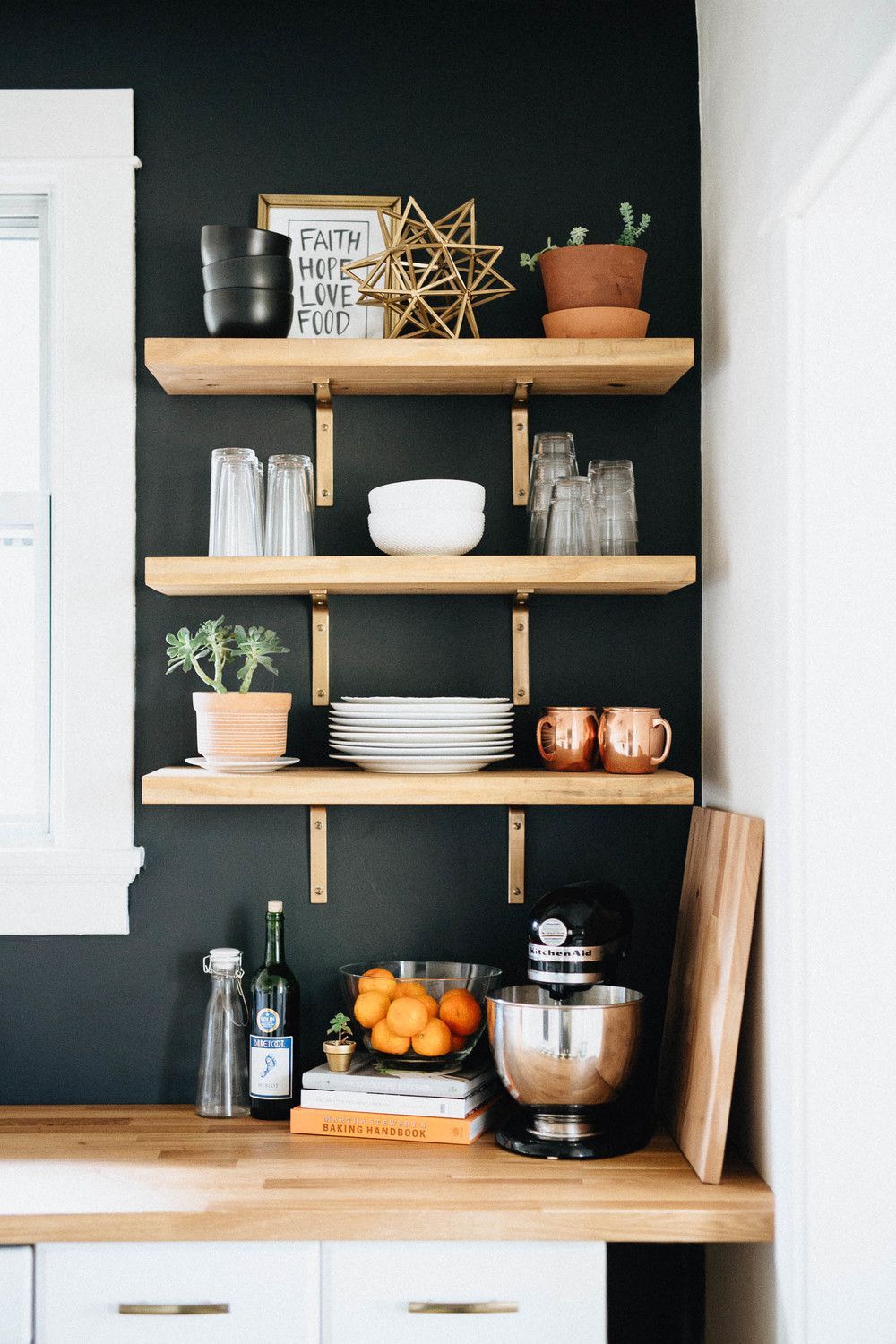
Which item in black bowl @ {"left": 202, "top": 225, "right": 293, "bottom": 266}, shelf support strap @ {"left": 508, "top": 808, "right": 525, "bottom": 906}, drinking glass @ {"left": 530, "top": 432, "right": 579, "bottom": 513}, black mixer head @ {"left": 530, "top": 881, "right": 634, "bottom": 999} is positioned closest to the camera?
black mixer head @ {"left": 530, "top": 881, "right": 634, "bottom": 999}

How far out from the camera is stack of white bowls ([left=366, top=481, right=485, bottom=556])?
1.89 metres

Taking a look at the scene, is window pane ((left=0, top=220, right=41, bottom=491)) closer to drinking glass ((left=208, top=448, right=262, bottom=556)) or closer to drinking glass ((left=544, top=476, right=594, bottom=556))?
drinking glass ((left=208, top=448, right=262, bottom=556))

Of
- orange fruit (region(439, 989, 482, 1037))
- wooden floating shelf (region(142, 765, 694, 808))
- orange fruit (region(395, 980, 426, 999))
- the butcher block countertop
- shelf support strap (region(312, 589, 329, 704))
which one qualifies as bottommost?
the butcher block countertop

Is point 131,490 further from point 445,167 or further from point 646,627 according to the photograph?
point 646,627

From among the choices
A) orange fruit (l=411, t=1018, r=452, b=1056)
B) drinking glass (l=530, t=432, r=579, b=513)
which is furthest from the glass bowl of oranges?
drinking glass (l=530, t=432, r=579, b=513)

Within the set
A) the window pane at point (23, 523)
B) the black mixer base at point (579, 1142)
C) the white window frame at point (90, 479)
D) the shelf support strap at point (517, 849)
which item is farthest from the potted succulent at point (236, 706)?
the black mixer base at point (579, 1142)

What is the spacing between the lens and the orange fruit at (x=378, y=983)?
1926 mm

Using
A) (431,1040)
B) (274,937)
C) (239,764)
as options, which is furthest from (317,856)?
(431,1040)

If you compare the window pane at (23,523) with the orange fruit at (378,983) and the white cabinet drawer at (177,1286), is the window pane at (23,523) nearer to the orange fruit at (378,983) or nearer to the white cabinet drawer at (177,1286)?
the orange fruit at (378,983)

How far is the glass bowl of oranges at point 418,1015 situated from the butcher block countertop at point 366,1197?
0.49ft

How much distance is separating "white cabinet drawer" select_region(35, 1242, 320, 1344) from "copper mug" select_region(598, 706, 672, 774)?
2.73ft

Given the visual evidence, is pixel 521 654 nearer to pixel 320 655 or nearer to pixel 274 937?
pixel 320 655

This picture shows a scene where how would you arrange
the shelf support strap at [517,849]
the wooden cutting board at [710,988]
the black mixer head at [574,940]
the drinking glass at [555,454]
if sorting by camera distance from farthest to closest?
the shelf support strap at [517,849] < the drinking glass at [555,454] < the black mixer head at [574,940] < the wooden cutting board at [710,988]

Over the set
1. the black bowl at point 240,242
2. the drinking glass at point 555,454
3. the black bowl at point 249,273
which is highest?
the black bowl at point 240,242
